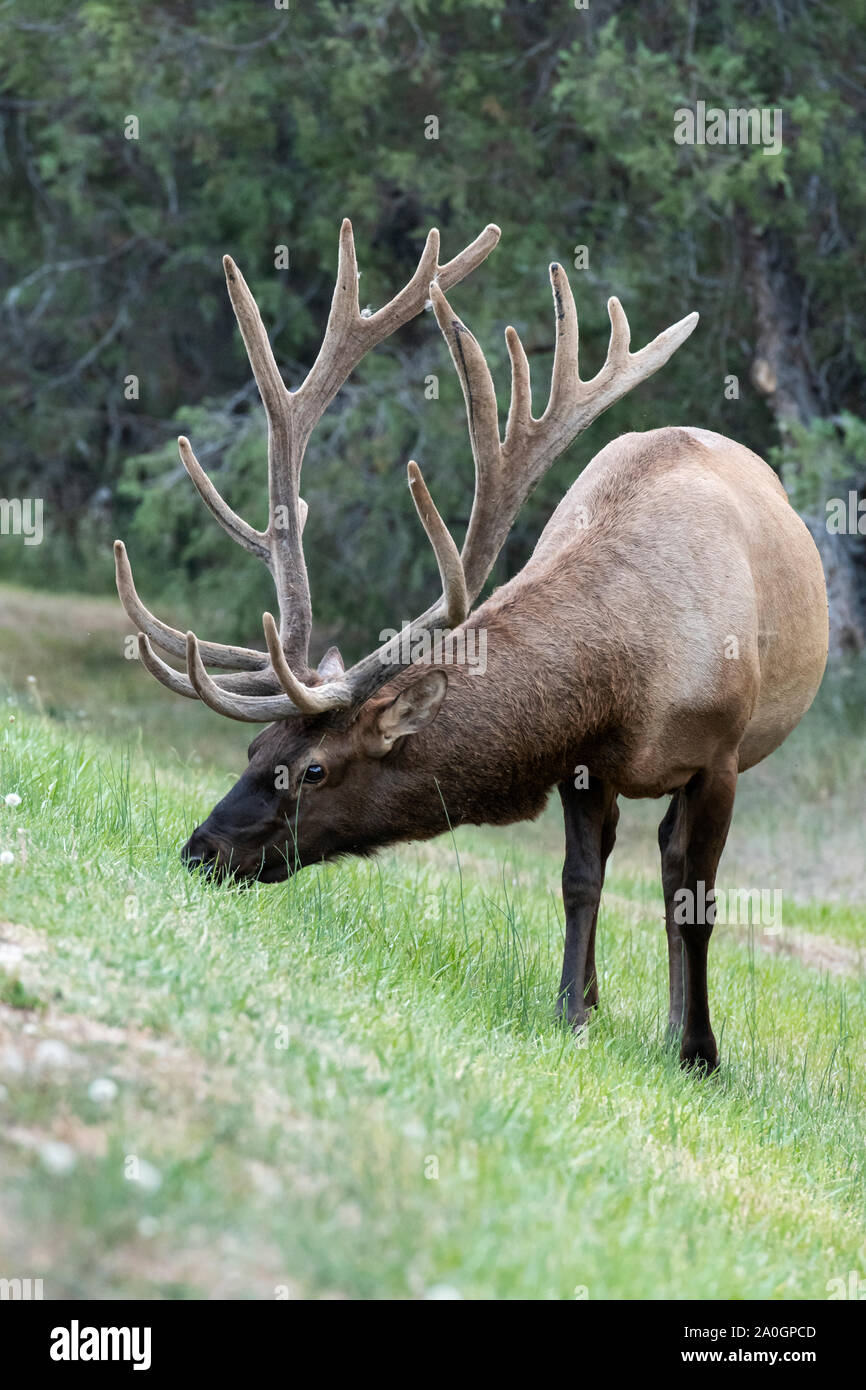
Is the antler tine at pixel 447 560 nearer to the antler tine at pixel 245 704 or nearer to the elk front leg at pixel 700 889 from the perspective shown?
the antler tine at pixel 245 704

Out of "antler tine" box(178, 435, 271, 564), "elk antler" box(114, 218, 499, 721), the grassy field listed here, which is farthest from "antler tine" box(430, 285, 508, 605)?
the grassy field

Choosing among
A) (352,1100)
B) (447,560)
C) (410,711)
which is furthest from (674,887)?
(352,1100)

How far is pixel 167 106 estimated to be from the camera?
15.6 m

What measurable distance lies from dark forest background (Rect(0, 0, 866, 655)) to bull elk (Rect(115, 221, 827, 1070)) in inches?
293

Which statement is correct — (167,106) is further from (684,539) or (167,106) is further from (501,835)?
(684,539)

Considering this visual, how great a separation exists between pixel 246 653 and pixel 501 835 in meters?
6.62

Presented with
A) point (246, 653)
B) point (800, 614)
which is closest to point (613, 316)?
point (800, 614)

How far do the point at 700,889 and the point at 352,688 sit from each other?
5.15 feet

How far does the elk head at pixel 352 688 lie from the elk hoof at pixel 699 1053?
1.25 m

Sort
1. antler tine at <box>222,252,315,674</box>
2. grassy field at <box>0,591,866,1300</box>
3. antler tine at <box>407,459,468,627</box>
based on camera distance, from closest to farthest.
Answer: grassy field at <box>0,591,866,1300</box>, antler tine at <box>407,459,468,627</box>, antler tine at <box>222,252,315,674</box>

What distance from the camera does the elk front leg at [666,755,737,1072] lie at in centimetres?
549

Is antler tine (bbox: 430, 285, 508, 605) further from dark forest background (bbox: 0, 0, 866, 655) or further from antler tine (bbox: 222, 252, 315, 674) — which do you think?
dark forest background (bbox: 0, 0, 866, 655)

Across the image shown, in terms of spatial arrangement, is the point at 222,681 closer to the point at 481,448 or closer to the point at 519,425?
the point at 481,448

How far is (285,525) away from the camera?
544cm
